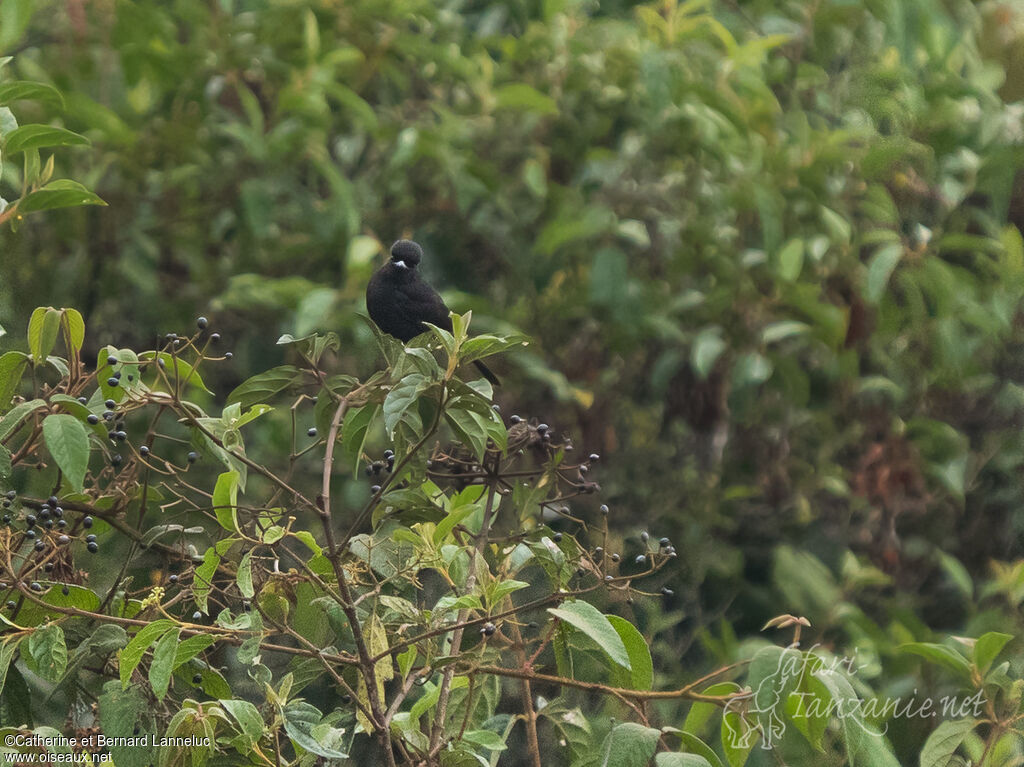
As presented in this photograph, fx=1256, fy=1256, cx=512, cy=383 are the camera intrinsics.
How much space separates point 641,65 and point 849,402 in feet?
3.33

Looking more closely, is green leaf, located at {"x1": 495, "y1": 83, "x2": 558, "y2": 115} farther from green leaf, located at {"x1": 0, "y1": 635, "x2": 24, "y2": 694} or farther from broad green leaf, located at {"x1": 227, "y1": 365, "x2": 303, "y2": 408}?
green leaf, located at {"x1": 0, "y1": 635, "x2": 24, "y2": 694}

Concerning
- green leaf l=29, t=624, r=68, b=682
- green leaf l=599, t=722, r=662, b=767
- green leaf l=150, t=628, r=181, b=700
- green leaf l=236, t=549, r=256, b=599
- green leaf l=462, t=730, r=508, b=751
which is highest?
green leaf l=236, t=549, r=256, b=599

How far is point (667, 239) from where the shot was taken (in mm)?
3160

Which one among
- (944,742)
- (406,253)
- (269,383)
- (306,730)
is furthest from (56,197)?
(944,742)

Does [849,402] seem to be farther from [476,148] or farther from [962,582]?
[476,148]

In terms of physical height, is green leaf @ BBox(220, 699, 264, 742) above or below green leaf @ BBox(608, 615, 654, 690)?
below

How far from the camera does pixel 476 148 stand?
312 cm

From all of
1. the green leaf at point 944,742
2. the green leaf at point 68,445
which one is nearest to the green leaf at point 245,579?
the green leaf at point 68,445

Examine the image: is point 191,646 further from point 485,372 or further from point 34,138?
point 485,372

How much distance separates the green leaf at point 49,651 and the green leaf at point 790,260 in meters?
1.95

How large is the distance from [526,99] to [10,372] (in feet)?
5.81

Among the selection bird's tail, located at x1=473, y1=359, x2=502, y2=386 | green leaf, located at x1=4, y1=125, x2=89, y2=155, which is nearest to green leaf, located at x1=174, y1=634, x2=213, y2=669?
green leaf, located at x1=4, y1=125, x2=89, y2=155

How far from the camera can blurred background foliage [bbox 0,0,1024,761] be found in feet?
9.80

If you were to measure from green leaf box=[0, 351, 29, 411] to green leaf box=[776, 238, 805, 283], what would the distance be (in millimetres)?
1867
